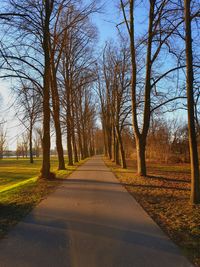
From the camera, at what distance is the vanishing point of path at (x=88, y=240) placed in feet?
16.7

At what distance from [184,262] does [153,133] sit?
1639 inches

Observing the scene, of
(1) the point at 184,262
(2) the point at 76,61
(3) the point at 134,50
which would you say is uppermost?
(2) the point at 76,61

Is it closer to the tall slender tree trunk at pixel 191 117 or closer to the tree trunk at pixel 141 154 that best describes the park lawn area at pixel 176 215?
the tall slender tree trunk at pixel 191 117

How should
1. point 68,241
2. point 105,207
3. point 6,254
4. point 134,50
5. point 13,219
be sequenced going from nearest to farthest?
1. point 6,254
2. point 68,241
3. point 13,219
4. point 105,207
5. point 134,50

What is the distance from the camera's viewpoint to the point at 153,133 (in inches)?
1821

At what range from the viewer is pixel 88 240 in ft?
20.3

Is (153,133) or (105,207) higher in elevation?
(153,133)

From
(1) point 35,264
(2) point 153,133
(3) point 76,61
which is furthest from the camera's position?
(2) point 153,133

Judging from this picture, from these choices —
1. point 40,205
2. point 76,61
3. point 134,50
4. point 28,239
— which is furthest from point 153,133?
point 28,239

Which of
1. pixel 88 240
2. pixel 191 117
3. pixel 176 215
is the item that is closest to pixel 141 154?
pixel 191 117

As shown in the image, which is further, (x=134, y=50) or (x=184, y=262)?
(x=134, y=50)

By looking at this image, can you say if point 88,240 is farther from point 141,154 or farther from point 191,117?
point 141,154

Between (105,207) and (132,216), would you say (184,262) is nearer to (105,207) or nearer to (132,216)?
(132,216)

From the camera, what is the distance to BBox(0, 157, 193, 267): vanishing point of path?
509 centimetres
